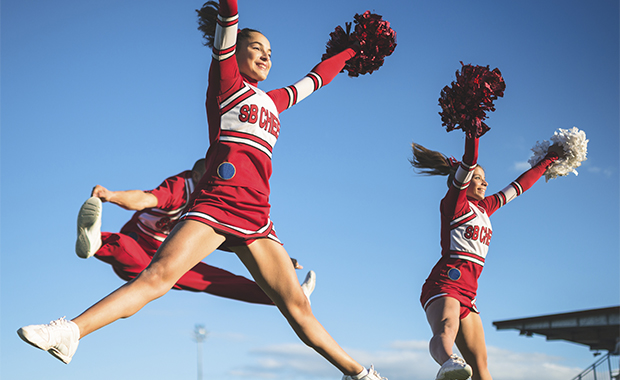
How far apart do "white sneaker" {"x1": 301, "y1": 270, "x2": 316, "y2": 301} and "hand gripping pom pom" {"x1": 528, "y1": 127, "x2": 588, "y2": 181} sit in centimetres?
316

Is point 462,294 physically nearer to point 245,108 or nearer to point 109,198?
point 245,108

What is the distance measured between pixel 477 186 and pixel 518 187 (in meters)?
0.78

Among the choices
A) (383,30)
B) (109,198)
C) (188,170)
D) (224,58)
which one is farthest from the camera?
(188,170)

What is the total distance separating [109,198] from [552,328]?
1984 cm

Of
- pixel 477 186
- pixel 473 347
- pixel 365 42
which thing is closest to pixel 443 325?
pixel 473 347

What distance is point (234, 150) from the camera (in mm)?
3438

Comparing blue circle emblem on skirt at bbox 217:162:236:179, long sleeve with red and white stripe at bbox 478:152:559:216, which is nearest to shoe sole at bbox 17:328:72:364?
blue circle emblem on skirt at bbox 217:162:236:179

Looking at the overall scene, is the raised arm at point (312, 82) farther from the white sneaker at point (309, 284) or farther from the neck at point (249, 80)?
the white sneaker at point (309, 284)

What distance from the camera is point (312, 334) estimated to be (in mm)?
3512

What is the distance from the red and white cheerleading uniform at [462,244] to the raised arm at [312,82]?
133 cm

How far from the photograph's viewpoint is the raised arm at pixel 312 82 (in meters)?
4.03

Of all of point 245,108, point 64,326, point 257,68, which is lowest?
Result: point 64,326

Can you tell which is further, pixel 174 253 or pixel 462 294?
pixel 462 294

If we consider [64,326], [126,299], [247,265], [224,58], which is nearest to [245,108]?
[224,58]
